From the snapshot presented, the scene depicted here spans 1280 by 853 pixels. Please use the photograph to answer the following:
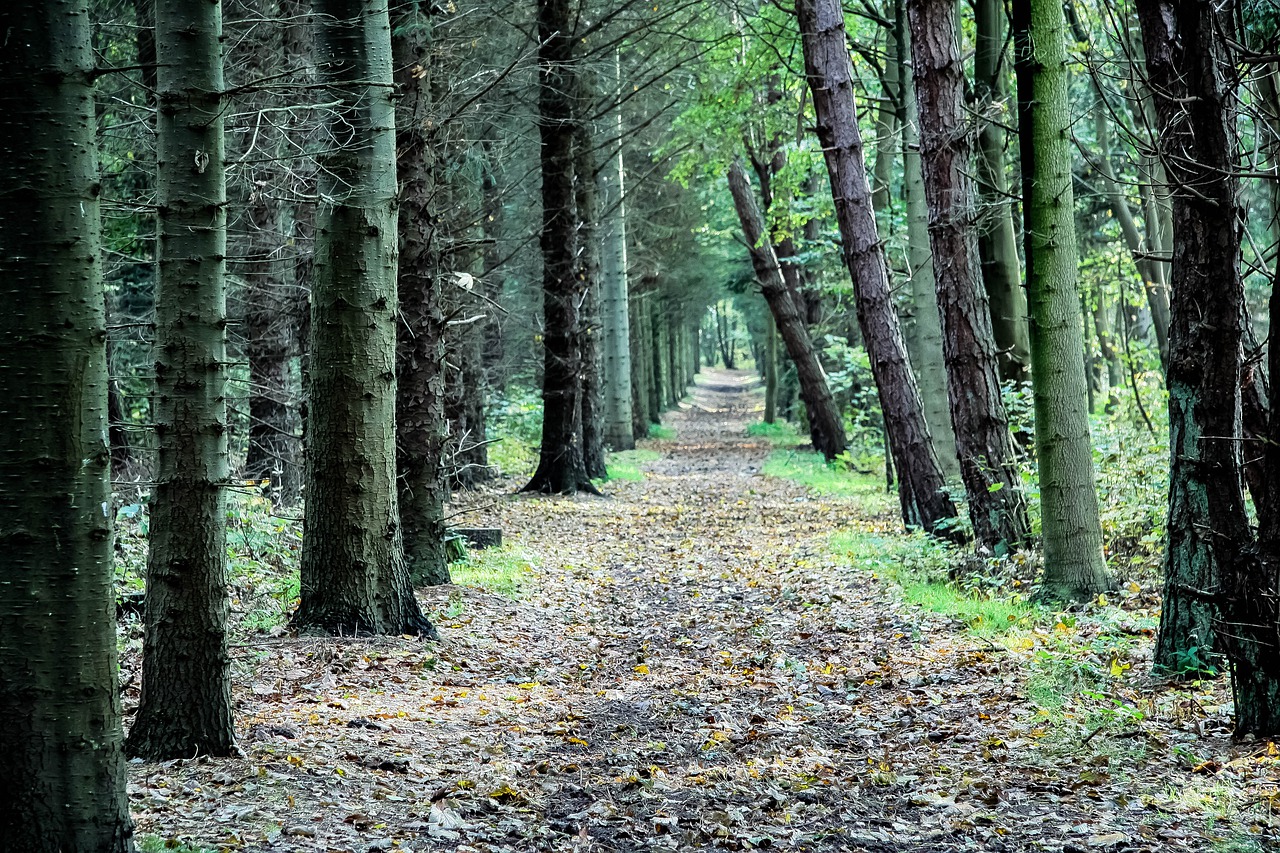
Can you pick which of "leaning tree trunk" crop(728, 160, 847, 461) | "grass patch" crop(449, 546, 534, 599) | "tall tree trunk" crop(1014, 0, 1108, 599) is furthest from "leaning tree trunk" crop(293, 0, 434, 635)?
"leaning tree trunk" crop(728, 160, 847, 461)

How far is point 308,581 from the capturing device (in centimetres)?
761

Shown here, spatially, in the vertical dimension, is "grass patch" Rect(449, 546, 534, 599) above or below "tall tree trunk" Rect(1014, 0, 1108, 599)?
below

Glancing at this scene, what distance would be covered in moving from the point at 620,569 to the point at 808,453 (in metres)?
14.1

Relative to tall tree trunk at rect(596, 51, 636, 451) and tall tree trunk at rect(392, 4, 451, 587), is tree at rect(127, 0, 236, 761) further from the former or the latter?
tall tree trunk at rect(596, 51, 636, 451)

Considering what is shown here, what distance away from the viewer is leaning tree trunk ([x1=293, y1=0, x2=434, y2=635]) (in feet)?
24.3

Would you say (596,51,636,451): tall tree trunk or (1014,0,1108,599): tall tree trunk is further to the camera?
(596,51,636,451): tall tree trunk

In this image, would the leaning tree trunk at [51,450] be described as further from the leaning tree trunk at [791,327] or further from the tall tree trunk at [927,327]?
the leaning tree trunk at [791,327]

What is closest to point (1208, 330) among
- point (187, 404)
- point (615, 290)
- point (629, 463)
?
point (187, 404)

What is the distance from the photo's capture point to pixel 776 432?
34500mm

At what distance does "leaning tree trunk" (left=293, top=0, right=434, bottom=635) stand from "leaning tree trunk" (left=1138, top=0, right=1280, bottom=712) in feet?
16.7

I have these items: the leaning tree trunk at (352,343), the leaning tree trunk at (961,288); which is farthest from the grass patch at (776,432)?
the leaning tree trunk at (352,343)

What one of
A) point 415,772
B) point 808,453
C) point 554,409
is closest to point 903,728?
point 415,772

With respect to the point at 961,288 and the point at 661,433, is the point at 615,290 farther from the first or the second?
the point at 961,288

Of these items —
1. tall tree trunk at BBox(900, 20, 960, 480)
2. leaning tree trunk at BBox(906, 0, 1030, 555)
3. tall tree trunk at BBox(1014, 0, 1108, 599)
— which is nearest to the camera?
tall tree trunk at BBox(1014, 0, 1108, 599)
